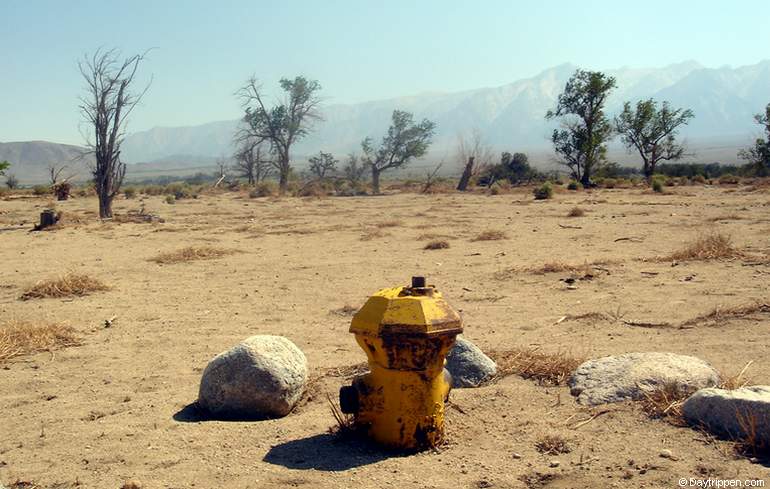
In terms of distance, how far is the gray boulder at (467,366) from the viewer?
4781 millimetres

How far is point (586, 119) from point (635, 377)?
114ft

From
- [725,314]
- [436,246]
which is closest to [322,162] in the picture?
[436,246]

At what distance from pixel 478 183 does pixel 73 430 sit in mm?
37886

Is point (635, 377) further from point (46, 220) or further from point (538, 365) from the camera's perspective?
point (46, 220)

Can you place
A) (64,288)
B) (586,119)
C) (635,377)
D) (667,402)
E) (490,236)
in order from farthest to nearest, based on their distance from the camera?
(586,119) → (490,236) → (64,288) → (635,377) → (667,402)

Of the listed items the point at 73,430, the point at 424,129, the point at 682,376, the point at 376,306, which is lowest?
the point at 73,430

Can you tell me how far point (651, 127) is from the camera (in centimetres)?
3872

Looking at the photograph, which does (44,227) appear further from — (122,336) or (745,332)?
(745,332)

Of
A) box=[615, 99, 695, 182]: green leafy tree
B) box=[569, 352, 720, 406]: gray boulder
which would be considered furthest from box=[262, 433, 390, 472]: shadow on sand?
box=[615, 99, 695, 182]: green leafy tree

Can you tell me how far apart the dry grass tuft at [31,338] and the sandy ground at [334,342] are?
0.52ft

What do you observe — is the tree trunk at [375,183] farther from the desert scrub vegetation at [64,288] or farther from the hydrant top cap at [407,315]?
the hydrant top cap at [407,315]

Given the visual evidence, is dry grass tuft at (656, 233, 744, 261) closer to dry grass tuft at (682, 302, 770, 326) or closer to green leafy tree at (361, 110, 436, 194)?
dry grass tuft at (682, 302, 770, 326)

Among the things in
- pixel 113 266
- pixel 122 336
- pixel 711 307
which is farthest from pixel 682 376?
pixel 113 266

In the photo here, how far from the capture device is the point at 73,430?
4.18 m
